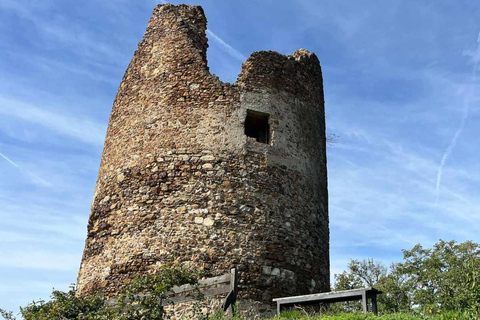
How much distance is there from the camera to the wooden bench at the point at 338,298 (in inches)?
318

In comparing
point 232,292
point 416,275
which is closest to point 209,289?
point 232,292

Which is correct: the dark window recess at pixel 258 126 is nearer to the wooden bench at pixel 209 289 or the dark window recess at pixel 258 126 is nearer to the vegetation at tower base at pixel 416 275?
the wooden bench at pixel 209 289

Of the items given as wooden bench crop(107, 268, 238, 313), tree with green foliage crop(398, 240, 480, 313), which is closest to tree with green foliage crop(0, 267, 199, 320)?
wooden bench crop(107, 268, 238, 313)

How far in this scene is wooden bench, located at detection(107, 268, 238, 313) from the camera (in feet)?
27.2

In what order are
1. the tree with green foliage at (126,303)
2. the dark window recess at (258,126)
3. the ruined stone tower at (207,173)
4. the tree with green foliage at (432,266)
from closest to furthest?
the tree with green foliage at (126,303) < the ruined stone tower at (207,173) < the dark window recess at (258,126) < the tree with green foliage at (432,266)

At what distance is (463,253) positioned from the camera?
2209 cm

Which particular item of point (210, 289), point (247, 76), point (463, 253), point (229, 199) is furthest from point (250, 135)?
point (463, 253)

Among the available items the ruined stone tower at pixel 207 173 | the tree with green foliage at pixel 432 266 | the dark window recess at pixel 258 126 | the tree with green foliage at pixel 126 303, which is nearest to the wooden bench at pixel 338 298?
the ruined stone tower at pixel 207 173

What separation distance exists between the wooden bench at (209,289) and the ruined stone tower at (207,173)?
0.34 meters

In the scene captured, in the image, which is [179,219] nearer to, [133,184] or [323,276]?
[133,184]

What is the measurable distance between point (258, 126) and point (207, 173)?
1890 millimetres

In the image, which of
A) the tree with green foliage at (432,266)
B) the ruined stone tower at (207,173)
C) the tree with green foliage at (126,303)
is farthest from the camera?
the tree with green foliage at (432,266)

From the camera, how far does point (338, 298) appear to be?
8391mm

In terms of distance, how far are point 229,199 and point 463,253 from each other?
16.3 metres
